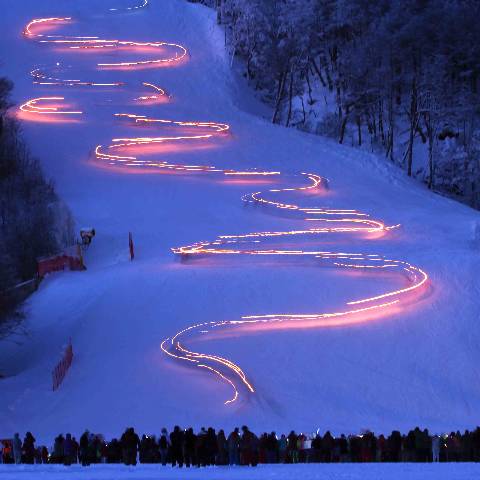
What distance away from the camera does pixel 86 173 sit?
40500mm

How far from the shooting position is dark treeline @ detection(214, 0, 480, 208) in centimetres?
4694

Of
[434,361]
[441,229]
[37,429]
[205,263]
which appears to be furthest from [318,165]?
[37,429]

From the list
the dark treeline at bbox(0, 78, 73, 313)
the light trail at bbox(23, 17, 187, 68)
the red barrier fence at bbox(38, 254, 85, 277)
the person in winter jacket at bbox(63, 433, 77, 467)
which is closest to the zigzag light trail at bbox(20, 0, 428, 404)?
the light trail at bbox(23, 17, 187, 68)

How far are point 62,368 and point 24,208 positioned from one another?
490 inches

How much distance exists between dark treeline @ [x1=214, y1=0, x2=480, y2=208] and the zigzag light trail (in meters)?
3.97

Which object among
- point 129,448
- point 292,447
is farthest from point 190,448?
point 292,447

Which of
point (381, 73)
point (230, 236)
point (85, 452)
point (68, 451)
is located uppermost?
point (381, 73)

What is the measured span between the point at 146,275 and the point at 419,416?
9.10 metres

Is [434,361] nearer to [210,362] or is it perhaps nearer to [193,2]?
[210,362]

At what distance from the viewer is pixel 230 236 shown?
3397cm

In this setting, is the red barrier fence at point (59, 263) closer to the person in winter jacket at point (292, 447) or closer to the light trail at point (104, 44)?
the person in winter jacket at point (292, 447)

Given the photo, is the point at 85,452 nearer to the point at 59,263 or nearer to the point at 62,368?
the point at 62,368

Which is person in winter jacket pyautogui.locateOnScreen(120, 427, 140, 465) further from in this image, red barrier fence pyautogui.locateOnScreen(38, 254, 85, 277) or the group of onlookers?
red barrier fence pyautogui.locateOnScreen(38, 254, 85, 277)

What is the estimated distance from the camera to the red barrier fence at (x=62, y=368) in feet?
82.5
